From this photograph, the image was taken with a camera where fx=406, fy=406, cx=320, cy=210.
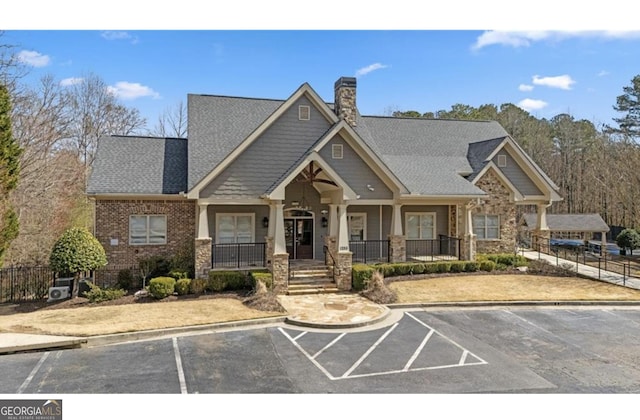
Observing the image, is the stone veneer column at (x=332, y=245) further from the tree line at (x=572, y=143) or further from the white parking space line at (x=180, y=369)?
the tree line at (x=572, y=143)

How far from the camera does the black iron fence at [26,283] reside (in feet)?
48.0

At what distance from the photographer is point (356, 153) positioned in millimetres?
17141

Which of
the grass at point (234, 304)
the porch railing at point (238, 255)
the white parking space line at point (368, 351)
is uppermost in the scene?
the porch railing at point (238, 255)

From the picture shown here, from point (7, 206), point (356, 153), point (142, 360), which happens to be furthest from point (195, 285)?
point (356, 153)

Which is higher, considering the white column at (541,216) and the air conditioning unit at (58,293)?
the white column at (541,216)

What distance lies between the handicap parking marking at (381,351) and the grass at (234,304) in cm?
256

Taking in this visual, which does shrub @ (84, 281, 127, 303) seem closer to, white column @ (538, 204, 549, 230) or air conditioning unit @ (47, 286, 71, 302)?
air conditioning unit @ (47, 286, 71, 302)

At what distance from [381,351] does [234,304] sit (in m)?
5.76

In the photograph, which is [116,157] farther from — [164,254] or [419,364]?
[419,364]

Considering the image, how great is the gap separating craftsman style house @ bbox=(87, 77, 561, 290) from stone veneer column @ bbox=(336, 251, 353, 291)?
0.04 metres

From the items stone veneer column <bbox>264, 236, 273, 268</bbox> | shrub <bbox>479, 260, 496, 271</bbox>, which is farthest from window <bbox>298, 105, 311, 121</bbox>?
shrub <bbox>479, 260, 496, 271</bbox>

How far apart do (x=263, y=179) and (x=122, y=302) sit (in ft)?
22.1

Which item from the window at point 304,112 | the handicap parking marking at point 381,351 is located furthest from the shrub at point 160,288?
the window at point 304,112

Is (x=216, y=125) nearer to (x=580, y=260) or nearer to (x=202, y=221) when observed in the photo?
(x=202, y=221)
